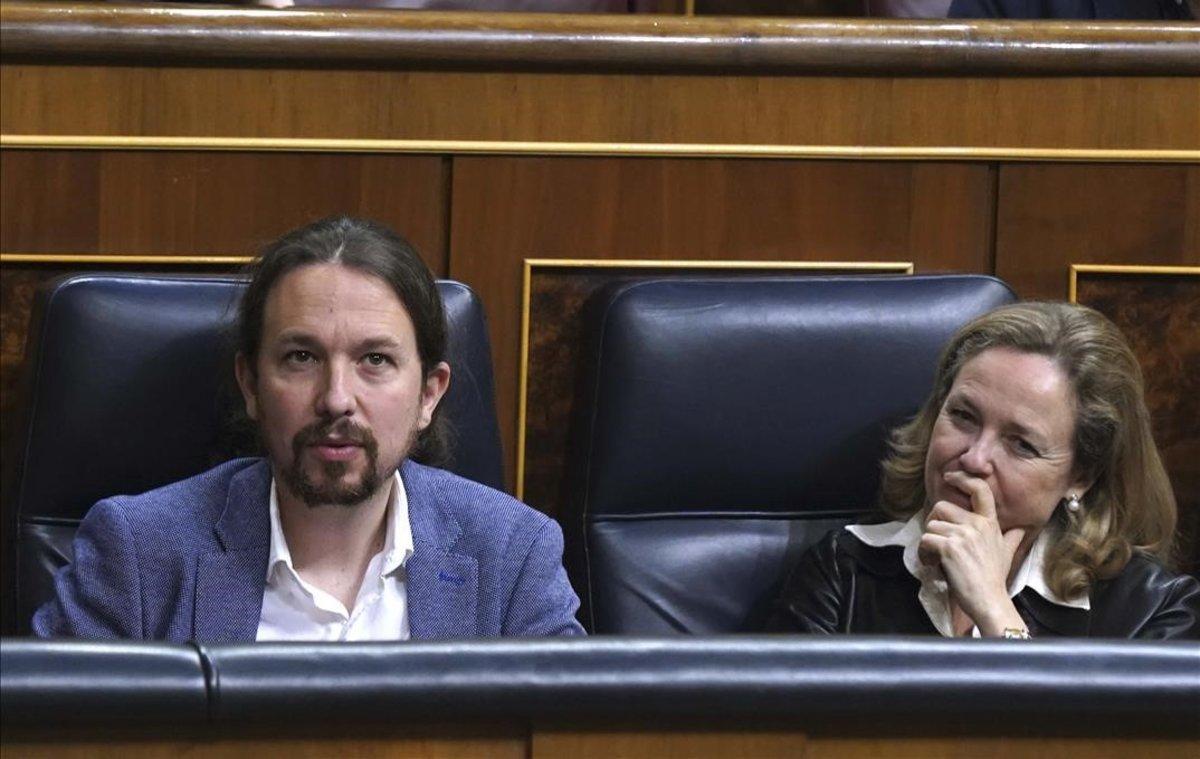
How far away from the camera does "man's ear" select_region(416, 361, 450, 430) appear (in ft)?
5.62

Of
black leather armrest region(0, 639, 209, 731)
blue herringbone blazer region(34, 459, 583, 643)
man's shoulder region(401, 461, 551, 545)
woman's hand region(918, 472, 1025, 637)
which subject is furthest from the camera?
woman's hand region(918, 472, 1025, 637)

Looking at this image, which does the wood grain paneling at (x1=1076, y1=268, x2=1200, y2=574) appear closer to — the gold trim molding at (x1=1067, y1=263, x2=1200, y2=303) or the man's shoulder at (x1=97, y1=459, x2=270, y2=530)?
the gold trim molding at (x1=1067, y1=263, x2=1200, y2=303)

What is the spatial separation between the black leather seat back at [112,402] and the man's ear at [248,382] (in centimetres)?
7

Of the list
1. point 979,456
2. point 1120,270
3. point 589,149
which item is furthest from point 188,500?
point 1120,270

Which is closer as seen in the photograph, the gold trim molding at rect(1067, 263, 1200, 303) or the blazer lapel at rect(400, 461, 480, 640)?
the blazer lapel at rect(400, 461, 480, 640)

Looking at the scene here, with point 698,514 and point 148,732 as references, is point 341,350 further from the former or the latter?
point 148,732

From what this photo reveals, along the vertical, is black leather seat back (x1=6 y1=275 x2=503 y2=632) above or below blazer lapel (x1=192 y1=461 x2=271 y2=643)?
above

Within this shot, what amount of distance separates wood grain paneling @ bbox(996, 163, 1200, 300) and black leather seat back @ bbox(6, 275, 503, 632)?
2.93 ft

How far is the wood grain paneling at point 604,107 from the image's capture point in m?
1.99

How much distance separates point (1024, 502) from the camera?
1.89 metres

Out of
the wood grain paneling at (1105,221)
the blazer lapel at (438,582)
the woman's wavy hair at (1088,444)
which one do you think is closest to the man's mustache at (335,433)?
the blazer lapel at (438,582)

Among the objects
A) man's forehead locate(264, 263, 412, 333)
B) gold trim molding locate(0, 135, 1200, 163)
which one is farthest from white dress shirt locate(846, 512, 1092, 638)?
man's forehead locate(264, 263, 412, 333)

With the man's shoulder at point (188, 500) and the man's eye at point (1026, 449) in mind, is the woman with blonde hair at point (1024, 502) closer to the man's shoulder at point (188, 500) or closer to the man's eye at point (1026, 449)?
the man's eye at point (1026, 449)

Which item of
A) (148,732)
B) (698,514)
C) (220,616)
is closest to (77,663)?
(148,732)
